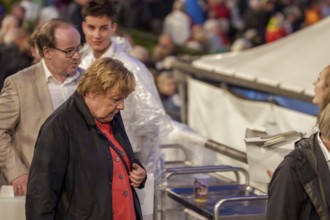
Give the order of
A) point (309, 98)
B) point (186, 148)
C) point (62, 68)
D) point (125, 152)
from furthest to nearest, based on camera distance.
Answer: point (309, 98) → point (186, 148) → point (62, 68) → point (125, 152)

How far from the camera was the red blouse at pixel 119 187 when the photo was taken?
6.52 metres

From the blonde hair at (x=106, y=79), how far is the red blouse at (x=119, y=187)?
0.24 meters

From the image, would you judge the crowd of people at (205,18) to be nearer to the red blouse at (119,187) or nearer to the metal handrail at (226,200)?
the metal handrail at (226,200)

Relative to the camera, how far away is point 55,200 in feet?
20.8

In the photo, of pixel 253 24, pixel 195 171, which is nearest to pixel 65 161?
pixel 195 171

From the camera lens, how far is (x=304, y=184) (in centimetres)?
619

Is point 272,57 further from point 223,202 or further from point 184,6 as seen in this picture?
point 184,6

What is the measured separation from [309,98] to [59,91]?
3.95 m

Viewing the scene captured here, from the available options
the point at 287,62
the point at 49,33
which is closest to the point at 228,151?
the point at 49,33

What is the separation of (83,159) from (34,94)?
1.05m

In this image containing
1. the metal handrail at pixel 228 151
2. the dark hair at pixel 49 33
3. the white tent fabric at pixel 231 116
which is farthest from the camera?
the white tent fabric at pixel 231 116

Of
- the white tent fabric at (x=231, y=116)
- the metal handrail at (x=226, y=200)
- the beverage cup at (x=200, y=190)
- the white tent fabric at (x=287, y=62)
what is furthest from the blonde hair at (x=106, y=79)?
the white tent fabric at (x=287, y=62)

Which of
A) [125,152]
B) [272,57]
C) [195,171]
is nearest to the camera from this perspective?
[125,152]

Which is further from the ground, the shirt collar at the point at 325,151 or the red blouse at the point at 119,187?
the shirt collar at the point at 325,151
